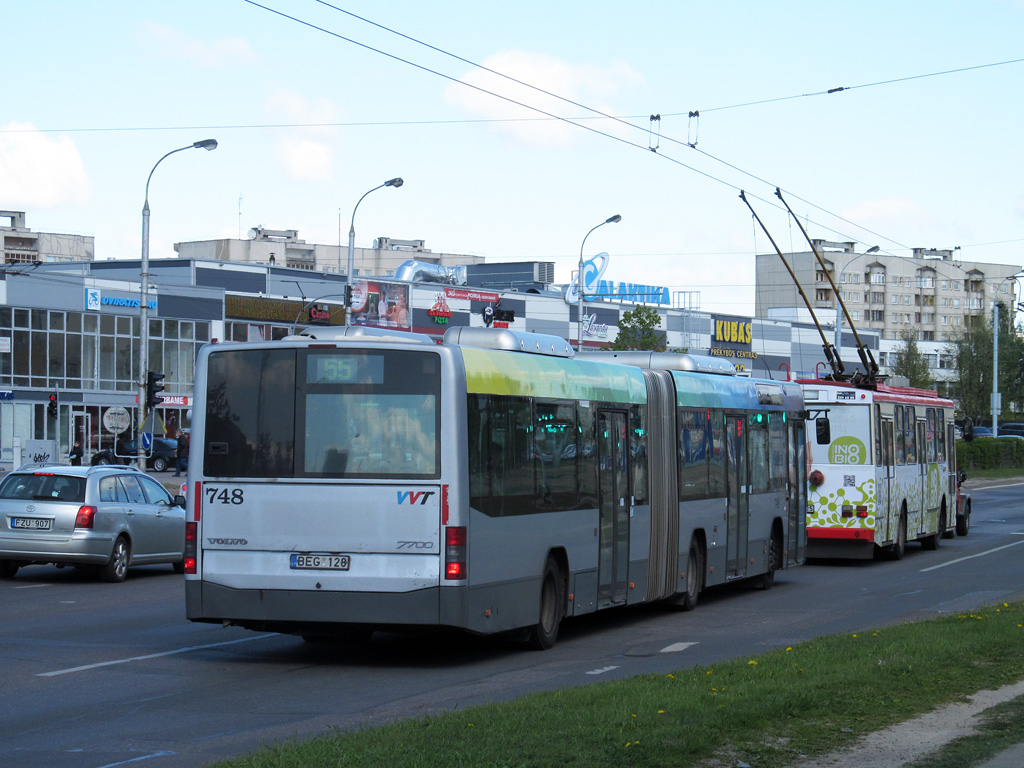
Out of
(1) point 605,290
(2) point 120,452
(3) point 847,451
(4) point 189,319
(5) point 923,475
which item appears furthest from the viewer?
(1) point 605,290

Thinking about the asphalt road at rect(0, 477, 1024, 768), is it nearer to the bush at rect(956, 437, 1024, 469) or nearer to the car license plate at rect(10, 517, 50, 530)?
the car license plate at rect(10, 517, 50, 530)

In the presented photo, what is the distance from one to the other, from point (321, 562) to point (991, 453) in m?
60.9

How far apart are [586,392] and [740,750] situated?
273 inches

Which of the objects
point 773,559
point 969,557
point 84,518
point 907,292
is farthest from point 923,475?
point 907,292

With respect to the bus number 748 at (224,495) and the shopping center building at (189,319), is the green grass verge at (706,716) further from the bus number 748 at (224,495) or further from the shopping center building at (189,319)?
the shopping center building at (189,319)

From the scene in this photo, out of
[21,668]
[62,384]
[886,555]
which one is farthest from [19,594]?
[62,384]

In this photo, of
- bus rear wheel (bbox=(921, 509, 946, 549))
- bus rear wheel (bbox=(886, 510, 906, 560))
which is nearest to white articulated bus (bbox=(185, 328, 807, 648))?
bus rear wheel (bbox=(886, 510, 906, 560))

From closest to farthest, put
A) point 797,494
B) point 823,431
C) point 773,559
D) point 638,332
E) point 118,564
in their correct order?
point 118,564 < point 773,559 < point 797,494 < point 823,431 < point 638,332

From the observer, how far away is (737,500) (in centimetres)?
1798

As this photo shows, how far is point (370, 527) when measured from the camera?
11.1 m

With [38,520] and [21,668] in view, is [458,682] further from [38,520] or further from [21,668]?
[38,520]

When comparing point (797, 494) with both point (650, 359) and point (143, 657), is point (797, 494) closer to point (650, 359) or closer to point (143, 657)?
point (650, 359)

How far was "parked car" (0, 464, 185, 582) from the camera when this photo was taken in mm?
18547

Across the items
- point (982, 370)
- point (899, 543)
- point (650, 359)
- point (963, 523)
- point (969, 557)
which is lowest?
point (969, 557)
